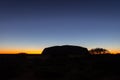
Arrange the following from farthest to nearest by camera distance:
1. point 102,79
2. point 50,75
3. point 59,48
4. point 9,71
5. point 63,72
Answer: point 59,48 → point 9,71 → point 63,72 → point 50,75 → point 102,79

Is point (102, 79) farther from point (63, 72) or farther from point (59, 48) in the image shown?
point (59, 48)

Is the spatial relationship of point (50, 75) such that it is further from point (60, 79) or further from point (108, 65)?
point (108, 65)

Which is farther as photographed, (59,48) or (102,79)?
(59,48)

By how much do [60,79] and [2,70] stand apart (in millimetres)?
7852

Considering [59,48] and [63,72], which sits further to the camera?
[59,48]

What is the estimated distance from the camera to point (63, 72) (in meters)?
24.9

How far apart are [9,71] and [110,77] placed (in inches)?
426

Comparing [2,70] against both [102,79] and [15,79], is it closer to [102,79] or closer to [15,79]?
[15,79]

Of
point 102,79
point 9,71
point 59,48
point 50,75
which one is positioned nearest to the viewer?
point 102,79

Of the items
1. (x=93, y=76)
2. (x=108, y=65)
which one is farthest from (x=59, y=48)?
(x=93, y=76)

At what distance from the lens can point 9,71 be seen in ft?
88.9

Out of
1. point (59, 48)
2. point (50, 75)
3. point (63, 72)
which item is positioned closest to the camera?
point (50, 75)

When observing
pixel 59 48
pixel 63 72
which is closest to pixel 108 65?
pixel 63 72

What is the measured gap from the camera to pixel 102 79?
70.2 ft
